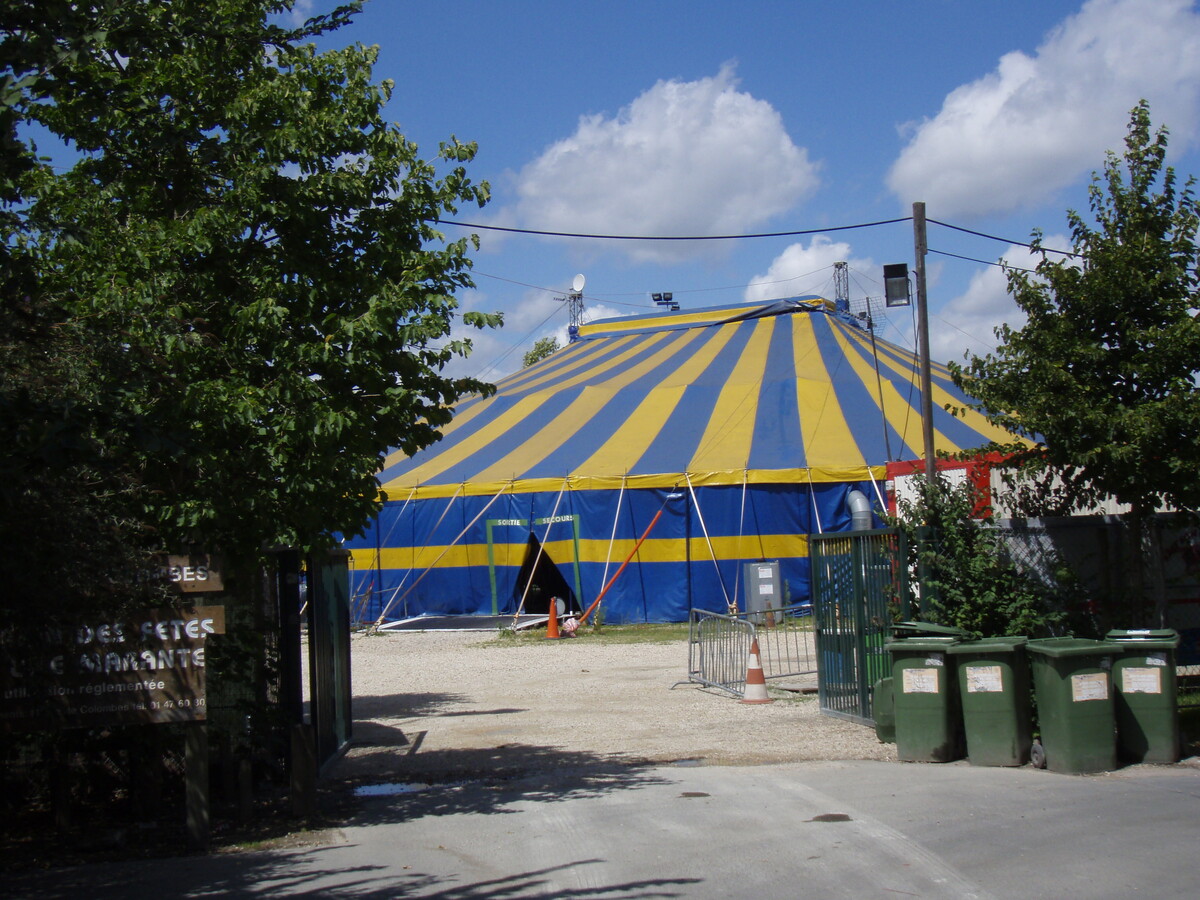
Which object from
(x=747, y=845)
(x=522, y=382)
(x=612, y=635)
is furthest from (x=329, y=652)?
(x=522, y=382)

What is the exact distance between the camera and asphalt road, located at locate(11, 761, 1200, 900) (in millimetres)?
5914

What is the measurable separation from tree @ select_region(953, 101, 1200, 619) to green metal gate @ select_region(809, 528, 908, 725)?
5.43ft

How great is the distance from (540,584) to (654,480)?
5.08m

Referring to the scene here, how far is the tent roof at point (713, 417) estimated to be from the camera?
25000mm

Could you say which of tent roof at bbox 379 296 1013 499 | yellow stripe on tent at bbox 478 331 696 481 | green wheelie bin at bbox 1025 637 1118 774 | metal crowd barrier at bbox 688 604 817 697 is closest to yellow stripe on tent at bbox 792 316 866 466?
tent roof at bbox 379 296 1013 499

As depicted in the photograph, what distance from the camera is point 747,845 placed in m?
6.73

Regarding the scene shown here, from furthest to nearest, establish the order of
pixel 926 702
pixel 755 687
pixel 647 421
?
1. pixel 647 421
2. pixel 755 687
3. pixel 926 702

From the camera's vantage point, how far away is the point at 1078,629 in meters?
10.5

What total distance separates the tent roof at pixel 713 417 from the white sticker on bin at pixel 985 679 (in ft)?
44.5

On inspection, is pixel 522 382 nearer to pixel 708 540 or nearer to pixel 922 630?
pixel 708 540

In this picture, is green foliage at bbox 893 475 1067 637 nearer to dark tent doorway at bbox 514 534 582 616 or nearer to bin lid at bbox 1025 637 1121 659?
bin lid at bbox 1025 637 1121 659

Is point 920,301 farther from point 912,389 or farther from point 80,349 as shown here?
point 912,389

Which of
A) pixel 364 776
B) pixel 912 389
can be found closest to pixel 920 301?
pixel 364 776

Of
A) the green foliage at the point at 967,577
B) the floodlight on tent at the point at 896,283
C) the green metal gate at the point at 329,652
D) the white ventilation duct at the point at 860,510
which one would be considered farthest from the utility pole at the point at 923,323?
the white ventilation duct at the point at 860,510
